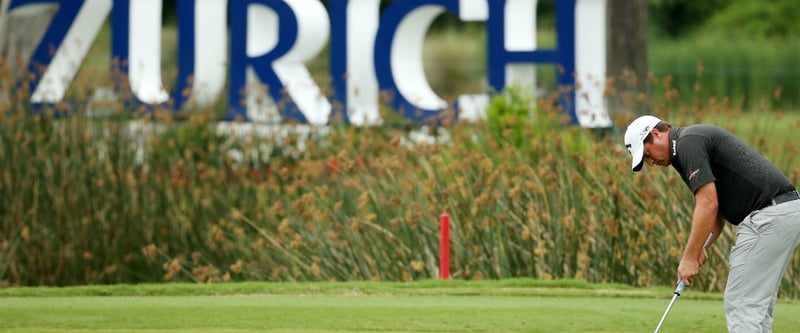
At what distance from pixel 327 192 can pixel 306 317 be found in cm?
376

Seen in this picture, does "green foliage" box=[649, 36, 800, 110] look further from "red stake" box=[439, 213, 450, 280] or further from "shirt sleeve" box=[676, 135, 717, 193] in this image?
"shirt sleeve" box=[676, 135, 717, 193]

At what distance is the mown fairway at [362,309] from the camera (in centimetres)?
824

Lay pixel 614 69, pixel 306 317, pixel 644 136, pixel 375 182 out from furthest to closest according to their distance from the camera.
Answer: pixel 614 69 → pixel 375 182 → pixel 306 317 → pixel 644 136

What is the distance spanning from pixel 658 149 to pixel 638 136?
0.37 ft

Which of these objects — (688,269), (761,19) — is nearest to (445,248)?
(688,269)

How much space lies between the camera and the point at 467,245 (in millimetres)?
11055

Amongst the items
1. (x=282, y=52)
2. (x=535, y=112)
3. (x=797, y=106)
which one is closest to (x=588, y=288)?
(x=535, y=112)

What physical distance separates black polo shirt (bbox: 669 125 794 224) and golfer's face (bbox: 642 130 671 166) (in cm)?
3

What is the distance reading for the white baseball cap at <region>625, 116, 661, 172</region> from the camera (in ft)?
23.3

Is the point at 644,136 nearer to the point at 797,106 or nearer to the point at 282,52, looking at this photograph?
the point at 282,52

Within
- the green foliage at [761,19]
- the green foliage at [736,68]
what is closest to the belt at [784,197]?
the green foliage at [736,68]

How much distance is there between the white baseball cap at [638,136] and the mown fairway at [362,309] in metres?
1.38

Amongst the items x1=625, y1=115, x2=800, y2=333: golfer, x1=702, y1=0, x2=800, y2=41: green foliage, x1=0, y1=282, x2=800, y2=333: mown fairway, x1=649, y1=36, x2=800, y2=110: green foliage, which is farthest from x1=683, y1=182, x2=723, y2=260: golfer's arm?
x1=702, y1=0, x2=800, y2=41: green foliage

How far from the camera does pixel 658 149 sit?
7.13 meters
